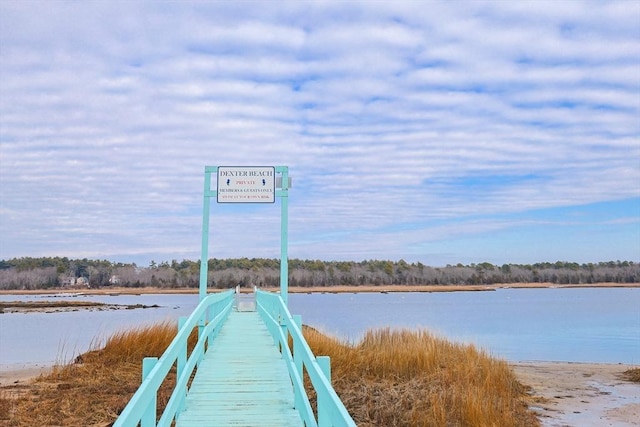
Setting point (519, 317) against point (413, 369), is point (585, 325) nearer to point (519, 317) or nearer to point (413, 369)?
point (519, 317)

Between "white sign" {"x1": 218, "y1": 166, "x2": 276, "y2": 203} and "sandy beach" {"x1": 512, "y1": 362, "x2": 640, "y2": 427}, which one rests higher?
"white sign" {"x1": 218, "y1": 166, "x2": 276, "y2": 203}

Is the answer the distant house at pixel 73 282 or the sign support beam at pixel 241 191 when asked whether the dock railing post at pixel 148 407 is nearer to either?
the sign support beam at pixel 241 191

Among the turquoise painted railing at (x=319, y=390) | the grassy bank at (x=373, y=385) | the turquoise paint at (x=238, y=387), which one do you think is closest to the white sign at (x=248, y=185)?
the turquoise paint at (x=238, y=387)

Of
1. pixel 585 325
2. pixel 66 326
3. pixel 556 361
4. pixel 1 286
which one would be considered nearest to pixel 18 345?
pixel 66 326

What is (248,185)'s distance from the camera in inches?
490

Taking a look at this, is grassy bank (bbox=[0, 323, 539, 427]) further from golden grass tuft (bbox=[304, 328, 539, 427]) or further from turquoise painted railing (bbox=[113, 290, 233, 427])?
turquoise painted railing (bbox=[113, 290, 233, 427])

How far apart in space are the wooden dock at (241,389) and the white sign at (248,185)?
9.72ft

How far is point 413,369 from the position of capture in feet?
41.3

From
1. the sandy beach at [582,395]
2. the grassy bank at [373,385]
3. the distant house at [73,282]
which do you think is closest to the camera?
the grassy bank at [373,385]

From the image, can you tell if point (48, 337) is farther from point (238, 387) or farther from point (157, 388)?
point (157, 388)

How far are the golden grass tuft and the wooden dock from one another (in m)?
1.77

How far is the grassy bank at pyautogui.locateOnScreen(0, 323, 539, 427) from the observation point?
358 inches

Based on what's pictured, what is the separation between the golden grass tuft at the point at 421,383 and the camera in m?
8.98

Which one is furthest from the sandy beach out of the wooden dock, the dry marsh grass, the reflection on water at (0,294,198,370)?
the reflection on water at (0,294,198,370)
